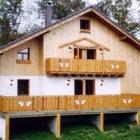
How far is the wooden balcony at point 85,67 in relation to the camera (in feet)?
117

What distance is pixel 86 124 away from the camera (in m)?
37.1

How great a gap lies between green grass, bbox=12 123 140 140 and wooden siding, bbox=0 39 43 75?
5267 millimetres

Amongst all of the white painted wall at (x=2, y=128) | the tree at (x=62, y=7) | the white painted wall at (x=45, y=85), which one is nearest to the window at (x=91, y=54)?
the white painted wall at (x=45, y=85)

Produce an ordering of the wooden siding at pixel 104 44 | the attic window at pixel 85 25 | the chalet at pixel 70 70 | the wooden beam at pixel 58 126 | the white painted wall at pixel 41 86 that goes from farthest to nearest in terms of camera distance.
Result: the attic window at pixel 85 25, the wooden siding at pixel 104 44, the white painted wall at pixel 41 86, the chalet at pixel 70 70, the wooden beam at pixel 58 126

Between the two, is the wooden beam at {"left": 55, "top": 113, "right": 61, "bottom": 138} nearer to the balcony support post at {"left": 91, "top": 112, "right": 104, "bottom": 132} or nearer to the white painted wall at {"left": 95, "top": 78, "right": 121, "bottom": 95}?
the balcony support post at {"left": 91, "top": 112, "right": 104, "bottom": 132}

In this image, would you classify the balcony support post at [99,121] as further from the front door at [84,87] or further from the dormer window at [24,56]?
the dormer window at [24,56]

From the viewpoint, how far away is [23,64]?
3678cm

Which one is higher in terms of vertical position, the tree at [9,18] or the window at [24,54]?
the tree at [9,18]

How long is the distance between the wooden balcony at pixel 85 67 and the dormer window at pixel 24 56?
1889 mm

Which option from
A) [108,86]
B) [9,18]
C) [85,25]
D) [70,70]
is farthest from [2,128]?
[9,18]

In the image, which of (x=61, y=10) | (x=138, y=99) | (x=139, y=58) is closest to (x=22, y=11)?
(x=61, y=10)

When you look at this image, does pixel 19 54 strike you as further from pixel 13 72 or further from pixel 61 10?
pixel 61 10

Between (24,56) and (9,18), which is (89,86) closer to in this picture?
(24,56)

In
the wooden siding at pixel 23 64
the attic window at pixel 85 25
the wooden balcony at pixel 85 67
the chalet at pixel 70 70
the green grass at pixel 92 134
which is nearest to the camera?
the green grass at pixel 92 134
